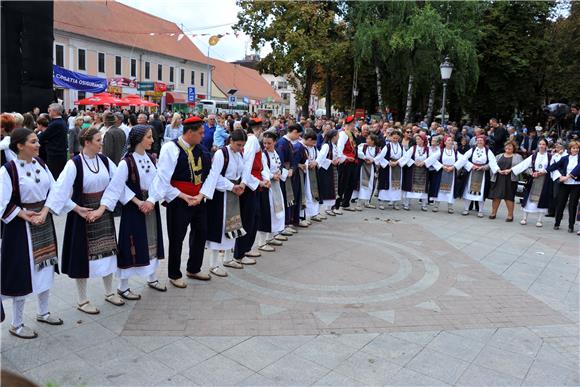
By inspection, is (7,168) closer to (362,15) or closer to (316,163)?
(316,163)

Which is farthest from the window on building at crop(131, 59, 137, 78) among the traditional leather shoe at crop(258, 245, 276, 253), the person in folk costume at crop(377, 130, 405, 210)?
the traditional leather shoe at crop(258, 245, 276, 253)

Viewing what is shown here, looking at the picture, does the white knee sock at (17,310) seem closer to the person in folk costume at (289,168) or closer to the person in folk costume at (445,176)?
the person in folk costume at (289,168)

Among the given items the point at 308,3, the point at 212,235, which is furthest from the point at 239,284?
the point at 308,3

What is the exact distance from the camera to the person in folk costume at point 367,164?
1161cm

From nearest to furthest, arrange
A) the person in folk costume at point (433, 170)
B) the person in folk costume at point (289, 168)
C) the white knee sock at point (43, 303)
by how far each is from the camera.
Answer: the white knee sock at point (43, 303) → the person in folk costume at point (289, 168) → the person in folk costume at point (433, 170)

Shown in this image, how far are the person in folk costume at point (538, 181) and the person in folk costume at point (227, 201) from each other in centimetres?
718

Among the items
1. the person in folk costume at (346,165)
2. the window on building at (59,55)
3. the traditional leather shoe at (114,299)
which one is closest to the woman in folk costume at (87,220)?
the traditional leather shoe at (114,299)

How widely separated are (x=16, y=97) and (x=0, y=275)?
224 inches

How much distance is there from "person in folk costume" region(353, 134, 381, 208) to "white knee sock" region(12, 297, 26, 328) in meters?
8.32

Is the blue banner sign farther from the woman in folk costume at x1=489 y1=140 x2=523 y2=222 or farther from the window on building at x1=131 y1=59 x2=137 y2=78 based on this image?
the window on building at x1=131 y1=59 x2=137 y2=78

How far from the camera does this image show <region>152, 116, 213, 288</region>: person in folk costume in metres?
5.50

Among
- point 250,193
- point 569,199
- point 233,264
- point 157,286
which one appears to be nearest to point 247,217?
point 250,193

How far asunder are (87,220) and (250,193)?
2473 millimetres

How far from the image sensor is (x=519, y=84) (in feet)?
104
